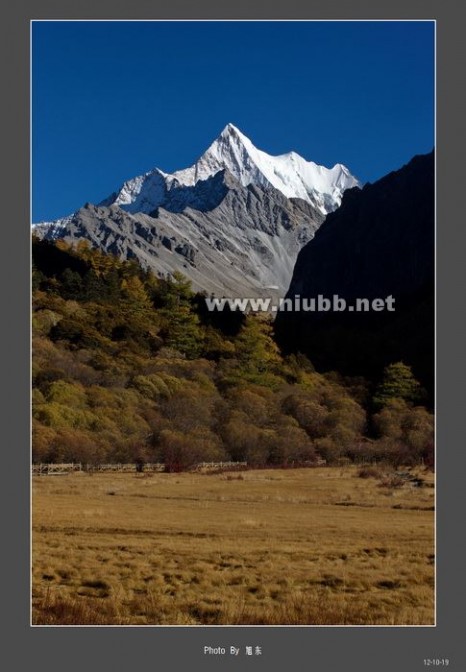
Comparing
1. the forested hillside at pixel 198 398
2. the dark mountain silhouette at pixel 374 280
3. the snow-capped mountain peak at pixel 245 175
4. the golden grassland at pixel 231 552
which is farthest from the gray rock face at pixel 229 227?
the golden grassland at pixel 231 552

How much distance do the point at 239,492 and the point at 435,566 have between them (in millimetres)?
4495

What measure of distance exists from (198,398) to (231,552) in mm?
6956

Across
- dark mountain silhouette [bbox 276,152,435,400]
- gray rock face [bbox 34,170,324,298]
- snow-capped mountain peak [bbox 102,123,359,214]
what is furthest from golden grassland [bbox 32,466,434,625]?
snow-capped mountain peak [bbox 102,123,359,214]

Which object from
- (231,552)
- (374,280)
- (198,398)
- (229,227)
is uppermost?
(229,227)

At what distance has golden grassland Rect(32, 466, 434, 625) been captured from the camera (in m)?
11.1

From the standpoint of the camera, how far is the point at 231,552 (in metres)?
12.7

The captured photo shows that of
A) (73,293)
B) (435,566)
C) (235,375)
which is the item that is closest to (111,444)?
(235,375)

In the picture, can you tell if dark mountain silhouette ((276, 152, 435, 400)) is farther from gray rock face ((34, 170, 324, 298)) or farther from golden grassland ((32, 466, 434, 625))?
golden grassland ((32, 466, 434, 625))

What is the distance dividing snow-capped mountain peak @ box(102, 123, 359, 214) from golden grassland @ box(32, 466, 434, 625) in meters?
6.12

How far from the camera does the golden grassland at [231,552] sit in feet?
36.3

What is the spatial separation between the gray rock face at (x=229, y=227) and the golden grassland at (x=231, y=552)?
4363 mm

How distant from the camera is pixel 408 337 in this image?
15898 mm

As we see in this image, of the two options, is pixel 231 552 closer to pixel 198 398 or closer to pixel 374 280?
pixel 198 398

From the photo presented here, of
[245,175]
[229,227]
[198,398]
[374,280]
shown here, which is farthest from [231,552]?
[229,227]
